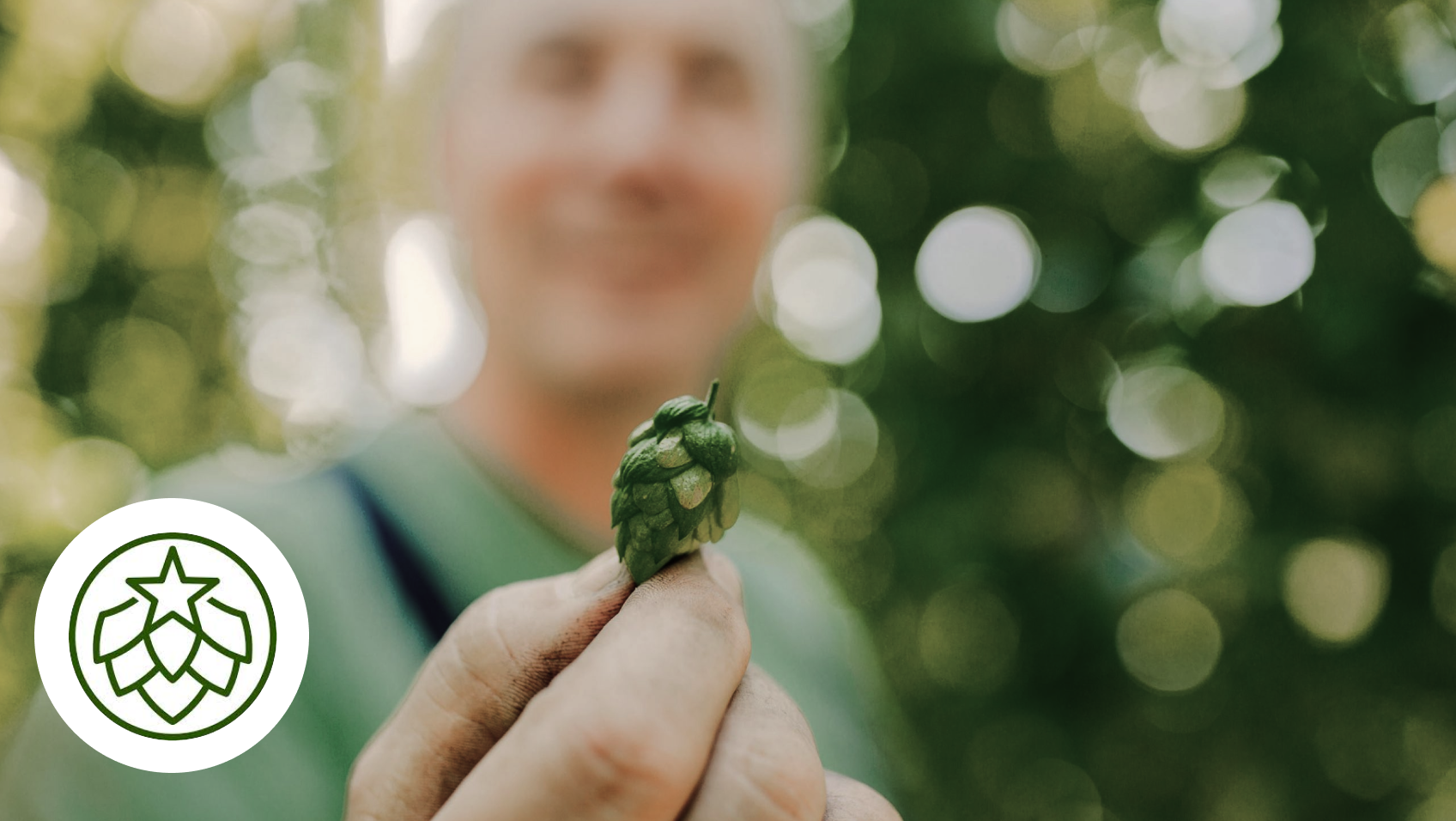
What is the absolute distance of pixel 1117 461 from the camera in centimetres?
288

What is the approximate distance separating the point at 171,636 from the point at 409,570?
1.23ft

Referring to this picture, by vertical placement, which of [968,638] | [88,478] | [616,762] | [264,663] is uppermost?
[616,762]

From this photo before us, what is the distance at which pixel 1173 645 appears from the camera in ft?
9.08

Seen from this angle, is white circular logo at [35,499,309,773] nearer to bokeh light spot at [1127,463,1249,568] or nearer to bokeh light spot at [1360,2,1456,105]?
bokeh light spot at [1127,463,1249,568]

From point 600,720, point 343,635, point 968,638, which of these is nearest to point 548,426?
point 343,635

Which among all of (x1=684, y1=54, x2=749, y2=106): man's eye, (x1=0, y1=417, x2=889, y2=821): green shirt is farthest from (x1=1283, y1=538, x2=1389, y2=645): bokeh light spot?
(x1=684, y1=54, x2=749, y2=106): man's eye

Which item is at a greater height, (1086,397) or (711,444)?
(711,444)

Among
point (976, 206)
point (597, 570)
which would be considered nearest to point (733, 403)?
point (976, 206)

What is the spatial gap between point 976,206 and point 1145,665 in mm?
Answer: 1547

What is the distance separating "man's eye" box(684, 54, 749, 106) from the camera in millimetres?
1699

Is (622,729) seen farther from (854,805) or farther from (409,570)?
(409,570)

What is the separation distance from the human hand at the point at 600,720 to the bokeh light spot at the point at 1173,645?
2.24 meters

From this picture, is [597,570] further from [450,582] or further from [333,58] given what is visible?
[333,58]

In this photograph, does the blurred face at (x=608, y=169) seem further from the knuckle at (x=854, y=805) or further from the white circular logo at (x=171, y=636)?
the knuckle at (x=854, y=805)
